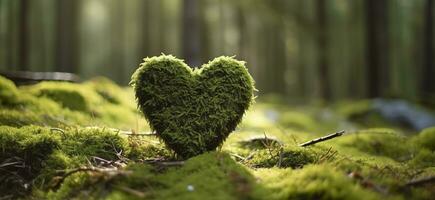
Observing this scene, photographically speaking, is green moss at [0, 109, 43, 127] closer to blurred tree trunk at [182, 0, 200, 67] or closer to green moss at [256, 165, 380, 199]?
green moss at [256, 165, 380, 199]

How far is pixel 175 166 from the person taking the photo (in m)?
3.11

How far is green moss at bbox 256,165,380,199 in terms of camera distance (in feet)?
7.89

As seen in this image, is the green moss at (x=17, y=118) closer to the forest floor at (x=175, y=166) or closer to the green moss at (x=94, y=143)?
the forest floor at (x=175, y=166)

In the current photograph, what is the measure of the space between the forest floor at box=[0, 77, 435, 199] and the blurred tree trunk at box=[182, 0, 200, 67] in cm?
519

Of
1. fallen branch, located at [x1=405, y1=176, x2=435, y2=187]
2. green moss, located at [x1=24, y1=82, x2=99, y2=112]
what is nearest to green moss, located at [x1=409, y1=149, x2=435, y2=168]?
fallen branch, located at [x1=405, y1=176, x2=435, y2=187]

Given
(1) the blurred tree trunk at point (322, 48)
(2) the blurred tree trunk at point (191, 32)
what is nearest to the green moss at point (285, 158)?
(2) the blurred tree trunk at point (191, 32)

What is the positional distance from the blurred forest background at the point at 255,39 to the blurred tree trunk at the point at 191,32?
8114mm

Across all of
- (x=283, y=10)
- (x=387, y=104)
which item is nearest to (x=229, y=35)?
(x=283, y=10)

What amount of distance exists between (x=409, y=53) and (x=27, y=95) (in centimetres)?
3709

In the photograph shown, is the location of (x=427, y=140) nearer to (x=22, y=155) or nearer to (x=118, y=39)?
(x=22, y=155)

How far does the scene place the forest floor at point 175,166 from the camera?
257 centimetres

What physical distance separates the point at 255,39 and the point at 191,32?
29677 mm

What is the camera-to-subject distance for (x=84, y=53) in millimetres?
41219

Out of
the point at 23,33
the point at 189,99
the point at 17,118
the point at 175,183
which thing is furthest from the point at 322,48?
the point at 175,183
